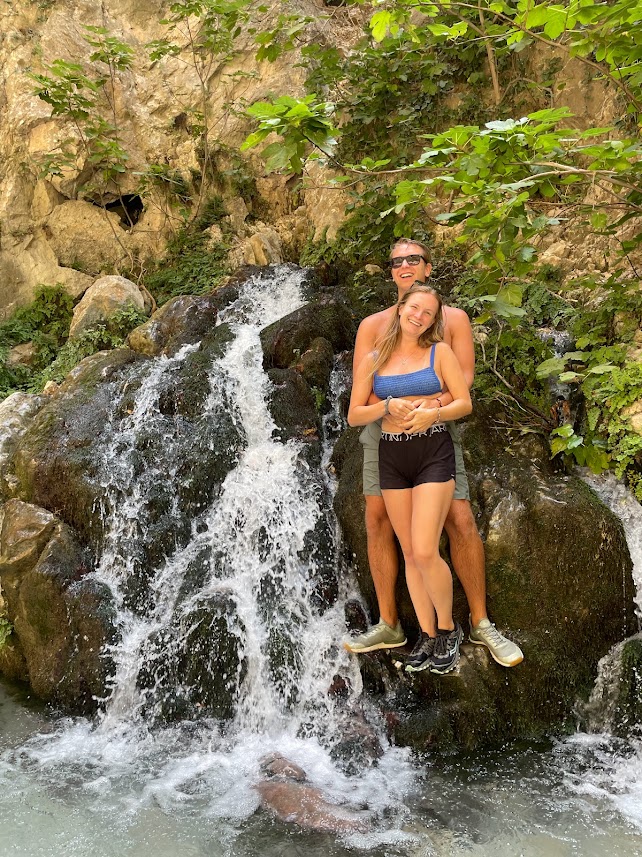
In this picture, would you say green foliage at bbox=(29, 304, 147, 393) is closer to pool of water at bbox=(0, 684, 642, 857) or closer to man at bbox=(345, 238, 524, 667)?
pool of water at bbox=(0, 684, 642, 857)

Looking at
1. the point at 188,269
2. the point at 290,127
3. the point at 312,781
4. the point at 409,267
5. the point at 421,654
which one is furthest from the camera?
the point at 188,269

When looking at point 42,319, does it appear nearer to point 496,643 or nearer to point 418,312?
point 418,312

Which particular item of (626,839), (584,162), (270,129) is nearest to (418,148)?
(584,162)

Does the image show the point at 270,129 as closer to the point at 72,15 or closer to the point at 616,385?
the point at 616,385

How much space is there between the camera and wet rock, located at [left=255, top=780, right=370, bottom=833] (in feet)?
10.7

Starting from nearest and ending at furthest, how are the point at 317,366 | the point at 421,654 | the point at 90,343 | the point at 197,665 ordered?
1. the point at 421,654
2. the point at 197,665
3. the point at 317,366
4. the point at 90,343

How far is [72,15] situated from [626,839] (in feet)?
41.8

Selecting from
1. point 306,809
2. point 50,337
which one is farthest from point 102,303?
point 306,809

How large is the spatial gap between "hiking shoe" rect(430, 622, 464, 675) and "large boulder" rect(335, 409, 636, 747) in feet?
1.04

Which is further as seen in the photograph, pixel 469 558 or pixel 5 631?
pixel 5 631

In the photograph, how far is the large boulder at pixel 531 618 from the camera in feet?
13.1

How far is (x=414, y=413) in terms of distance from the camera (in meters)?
3.45

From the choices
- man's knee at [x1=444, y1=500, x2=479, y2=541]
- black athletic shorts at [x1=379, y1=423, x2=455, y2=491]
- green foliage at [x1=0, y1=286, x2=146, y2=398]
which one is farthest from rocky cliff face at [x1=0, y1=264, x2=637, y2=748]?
green foliage at [x1=0, y1=286, x2=146, y2=398]

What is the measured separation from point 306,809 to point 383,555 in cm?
151
